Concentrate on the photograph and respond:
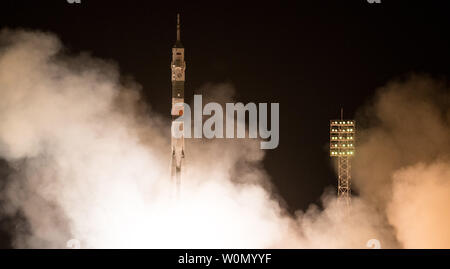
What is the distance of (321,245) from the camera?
2677 cm

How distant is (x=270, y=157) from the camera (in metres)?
28.1

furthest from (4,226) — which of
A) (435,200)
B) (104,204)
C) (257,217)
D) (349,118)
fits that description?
(435,200)

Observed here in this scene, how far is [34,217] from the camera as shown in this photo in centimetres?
2672

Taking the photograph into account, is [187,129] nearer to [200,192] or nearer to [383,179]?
[200,192]

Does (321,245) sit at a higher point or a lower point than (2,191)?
lower

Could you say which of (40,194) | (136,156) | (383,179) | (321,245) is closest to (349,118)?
(383,179)

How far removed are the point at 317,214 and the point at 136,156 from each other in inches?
267

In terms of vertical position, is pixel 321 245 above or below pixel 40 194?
below

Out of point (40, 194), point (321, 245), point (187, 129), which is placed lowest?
point (321, 245)

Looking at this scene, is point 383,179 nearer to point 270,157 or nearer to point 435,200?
point 435,200

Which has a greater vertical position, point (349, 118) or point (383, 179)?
point (349, 118)

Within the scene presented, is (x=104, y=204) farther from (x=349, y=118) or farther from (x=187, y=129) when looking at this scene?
(x=349, y=118)

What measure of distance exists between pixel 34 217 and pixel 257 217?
7.75m

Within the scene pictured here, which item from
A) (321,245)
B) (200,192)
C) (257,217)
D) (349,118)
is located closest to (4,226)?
(200,192)
